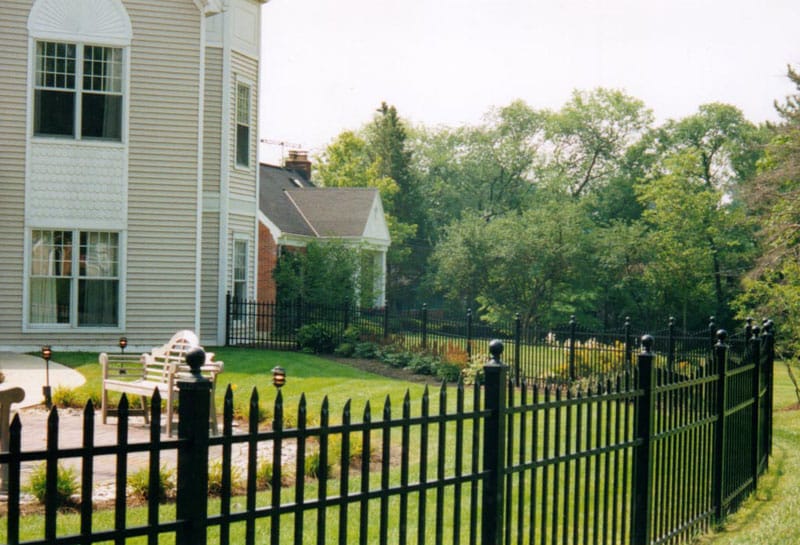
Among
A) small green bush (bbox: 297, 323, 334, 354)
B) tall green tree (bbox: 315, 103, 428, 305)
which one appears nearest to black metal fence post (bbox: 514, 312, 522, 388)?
small green bush (bbox: 297, 323, 334, 354)

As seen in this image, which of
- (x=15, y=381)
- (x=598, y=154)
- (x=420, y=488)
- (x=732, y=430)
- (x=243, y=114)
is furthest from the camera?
(x=598, y=154)

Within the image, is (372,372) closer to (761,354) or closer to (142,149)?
(142,149)

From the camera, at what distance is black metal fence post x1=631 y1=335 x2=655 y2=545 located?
6293 millimetres

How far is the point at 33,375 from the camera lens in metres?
16.2

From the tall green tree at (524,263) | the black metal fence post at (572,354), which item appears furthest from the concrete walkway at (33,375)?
the tall green tree at (524,263)

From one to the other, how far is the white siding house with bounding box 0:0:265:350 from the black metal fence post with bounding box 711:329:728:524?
1438 centimetres

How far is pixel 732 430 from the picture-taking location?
28.5 feet

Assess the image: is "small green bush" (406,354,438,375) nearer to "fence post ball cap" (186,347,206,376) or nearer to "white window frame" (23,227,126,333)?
"white window frame" (23,227,126,333)

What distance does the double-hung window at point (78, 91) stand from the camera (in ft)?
64.3

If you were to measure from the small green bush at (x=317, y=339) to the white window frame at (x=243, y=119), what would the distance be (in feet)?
15.1

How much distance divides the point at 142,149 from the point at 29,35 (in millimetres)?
3148

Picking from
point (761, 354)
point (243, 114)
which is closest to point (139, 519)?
point (761, 354)

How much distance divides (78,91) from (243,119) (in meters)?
4.96

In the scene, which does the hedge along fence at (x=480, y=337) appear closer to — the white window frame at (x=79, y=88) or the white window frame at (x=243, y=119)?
the white window frame at (x=243, y=119)
